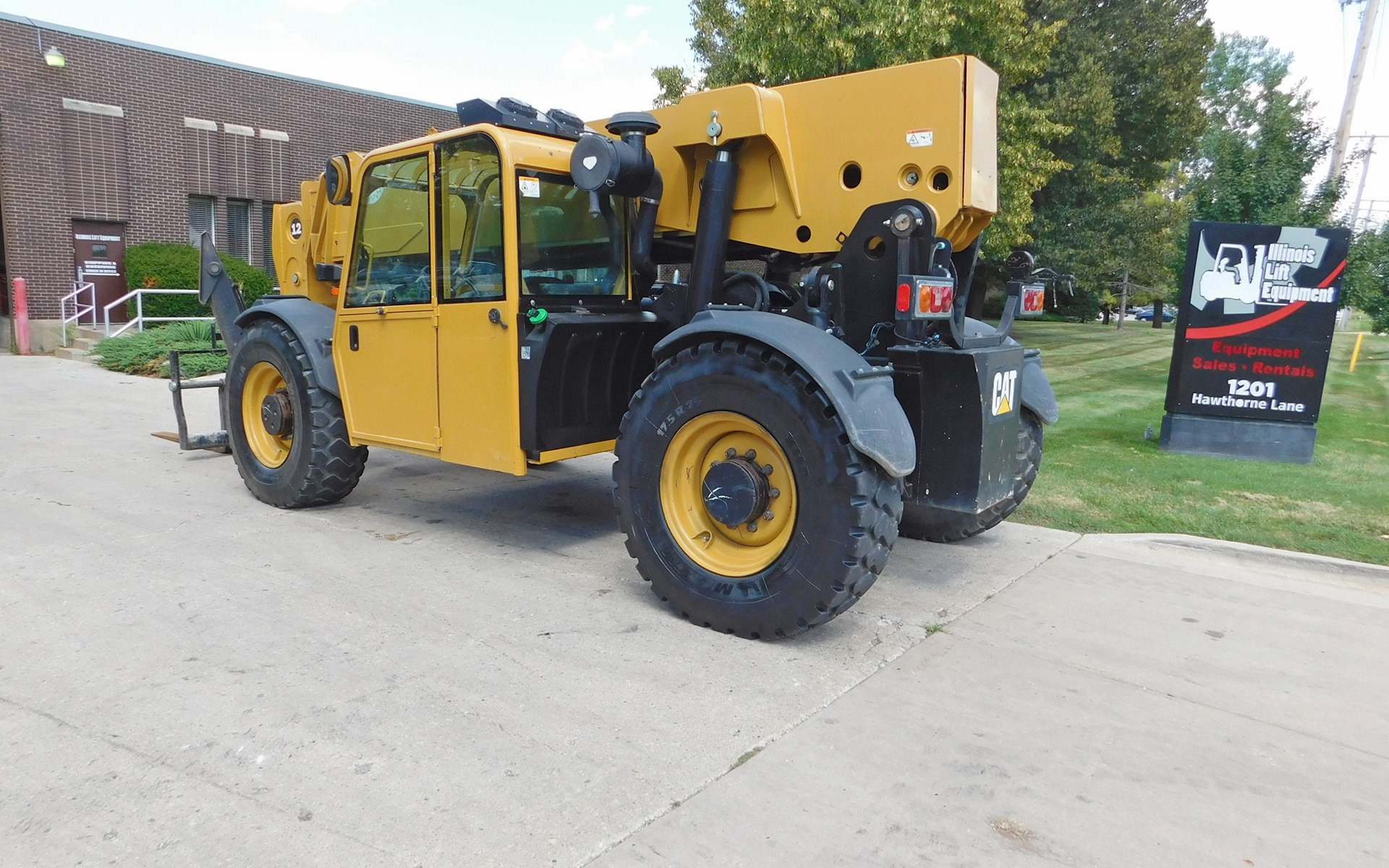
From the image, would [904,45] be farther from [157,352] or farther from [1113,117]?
[157,352]

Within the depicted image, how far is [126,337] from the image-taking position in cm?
1555

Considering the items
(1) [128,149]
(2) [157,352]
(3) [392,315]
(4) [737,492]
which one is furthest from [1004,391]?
(1) [128,149]

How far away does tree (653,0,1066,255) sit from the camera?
13.6m

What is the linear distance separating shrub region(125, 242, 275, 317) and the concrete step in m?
2.05

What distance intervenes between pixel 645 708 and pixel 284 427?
12.4 ft

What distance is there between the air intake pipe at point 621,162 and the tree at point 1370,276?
779 centimetres

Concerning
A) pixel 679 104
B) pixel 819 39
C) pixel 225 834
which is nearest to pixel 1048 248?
pixel 819 39

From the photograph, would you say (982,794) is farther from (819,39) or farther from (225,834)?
(819,39)

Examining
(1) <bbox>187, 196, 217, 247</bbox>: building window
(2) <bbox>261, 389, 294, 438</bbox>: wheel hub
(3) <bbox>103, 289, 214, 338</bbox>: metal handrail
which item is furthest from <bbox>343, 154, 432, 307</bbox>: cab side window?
(1) <bbox>187, 196, 217, 247</bbox>: building window

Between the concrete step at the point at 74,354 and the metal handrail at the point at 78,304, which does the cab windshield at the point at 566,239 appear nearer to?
the concrete step at the point at 74,354

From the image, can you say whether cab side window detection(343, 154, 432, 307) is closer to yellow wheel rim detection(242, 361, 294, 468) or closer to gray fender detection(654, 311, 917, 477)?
yellow wheel rim detection(242, 361, 294, 468)

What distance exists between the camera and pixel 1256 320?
820cm

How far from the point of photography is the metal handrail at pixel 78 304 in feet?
59.2

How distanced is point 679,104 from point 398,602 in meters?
2.87
